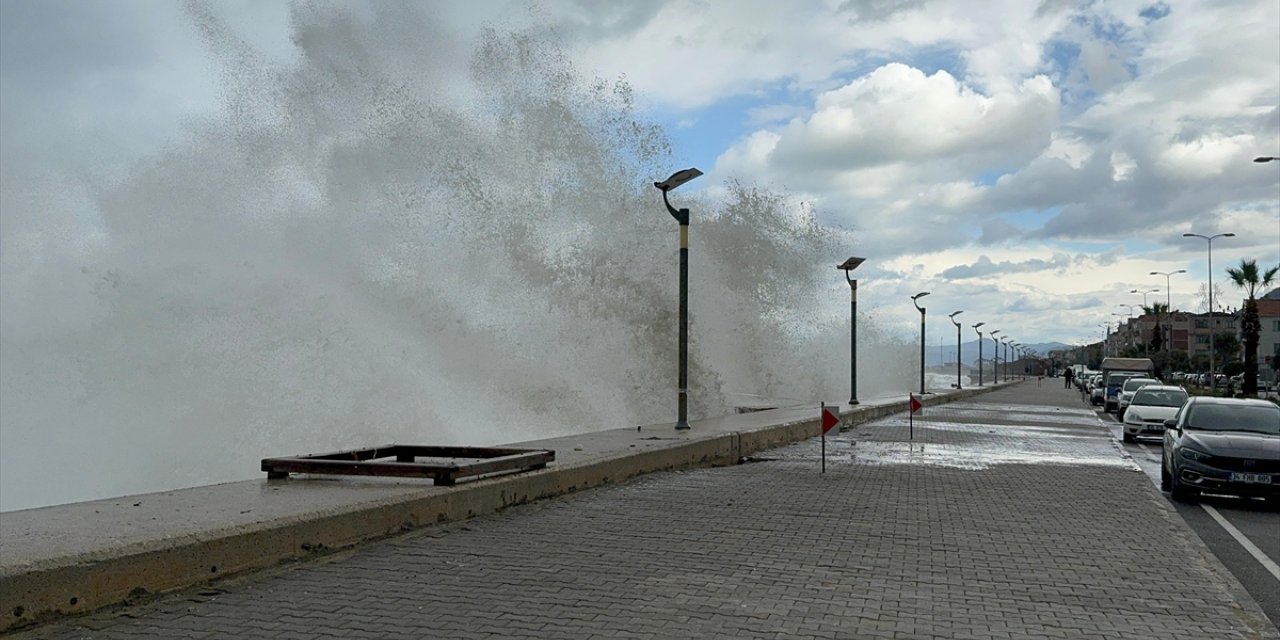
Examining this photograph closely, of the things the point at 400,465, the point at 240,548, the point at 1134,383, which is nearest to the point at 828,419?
the point at 400,465

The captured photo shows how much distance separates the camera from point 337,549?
7.27 meters

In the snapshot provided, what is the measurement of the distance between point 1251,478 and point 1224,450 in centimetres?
48

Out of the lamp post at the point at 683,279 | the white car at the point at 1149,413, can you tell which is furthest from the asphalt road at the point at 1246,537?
the white car at the point at 1149,413

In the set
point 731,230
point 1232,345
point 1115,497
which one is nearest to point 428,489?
point 1115,497

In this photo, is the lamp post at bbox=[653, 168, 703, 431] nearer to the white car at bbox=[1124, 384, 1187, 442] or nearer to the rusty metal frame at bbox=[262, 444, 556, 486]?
the rusty metal frame at bbox=[262, 444, 556, 486]

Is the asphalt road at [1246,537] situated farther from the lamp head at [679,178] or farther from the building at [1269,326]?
the building at [1269,326]

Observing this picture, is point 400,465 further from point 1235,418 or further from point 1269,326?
point 1269,326

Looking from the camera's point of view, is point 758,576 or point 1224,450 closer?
point 758,576

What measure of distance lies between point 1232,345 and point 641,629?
306ft

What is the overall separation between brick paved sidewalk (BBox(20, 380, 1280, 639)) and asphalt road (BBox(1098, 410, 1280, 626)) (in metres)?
0.32

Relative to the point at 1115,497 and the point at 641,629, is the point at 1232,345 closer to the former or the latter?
the point at 1115,497

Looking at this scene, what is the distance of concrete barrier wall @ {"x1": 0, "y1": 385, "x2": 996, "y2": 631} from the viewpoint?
17.0 ft

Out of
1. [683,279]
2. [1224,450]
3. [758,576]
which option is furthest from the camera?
[683,279]

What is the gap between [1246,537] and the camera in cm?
1030
